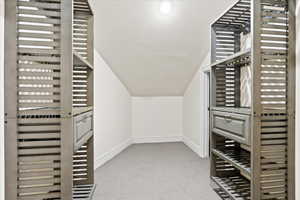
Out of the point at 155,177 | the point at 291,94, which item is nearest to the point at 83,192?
the point at 155,177

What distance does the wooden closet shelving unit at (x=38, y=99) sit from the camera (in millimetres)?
1115

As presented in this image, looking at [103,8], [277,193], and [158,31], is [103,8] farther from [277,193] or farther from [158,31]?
[277,193]

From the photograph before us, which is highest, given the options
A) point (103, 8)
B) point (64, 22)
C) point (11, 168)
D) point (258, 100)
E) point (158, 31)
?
point (103, 8)

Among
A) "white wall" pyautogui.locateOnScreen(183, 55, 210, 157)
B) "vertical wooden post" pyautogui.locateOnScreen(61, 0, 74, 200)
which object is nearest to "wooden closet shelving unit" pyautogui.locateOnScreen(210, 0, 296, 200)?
"vertical wooden post" pyautogui.locateOnScreen(61, 0, 74, 200)

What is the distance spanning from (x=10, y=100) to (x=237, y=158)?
2.02 metres

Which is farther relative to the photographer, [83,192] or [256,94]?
[83,192]

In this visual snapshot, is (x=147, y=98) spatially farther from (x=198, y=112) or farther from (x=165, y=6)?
(x=165, y=6)

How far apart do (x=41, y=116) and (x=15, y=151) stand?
0.25 meters

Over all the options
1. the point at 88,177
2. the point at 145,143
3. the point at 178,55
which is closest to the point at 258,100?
the point at 88,177

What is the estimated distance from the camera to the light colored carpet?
2092 mm

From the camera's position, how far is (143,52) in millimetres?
3225

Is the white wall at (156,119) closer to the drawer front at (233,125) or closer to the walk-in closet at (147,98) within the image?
the walk-in closet at (147,98)

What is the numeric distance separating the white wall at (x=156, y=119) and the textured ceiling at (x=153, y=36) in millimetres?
867

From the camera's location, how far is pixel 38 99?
1158 mm
